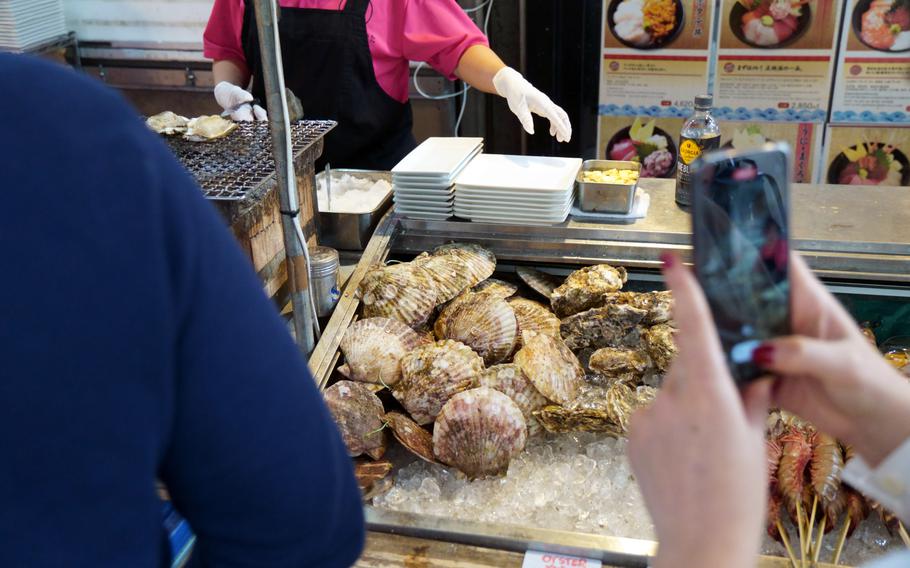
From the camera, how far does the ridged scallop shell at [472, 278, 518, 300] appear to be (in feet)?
6.52

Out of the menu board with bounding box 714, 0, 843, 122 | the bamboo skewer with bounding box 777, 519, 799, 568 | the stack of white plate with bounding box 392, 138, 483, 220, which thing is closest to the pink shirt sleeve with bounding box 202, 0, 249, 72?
the stack of white plate with bounding box 392, 138, 483, 220

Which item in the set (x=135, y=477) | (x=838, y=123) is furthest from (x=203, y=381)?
(x=838, y=123)

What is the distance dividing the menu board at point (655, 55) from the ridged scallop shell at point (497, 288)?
8.14 feet

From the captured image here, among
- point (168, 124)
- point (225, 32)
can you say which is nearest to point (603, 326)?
point (168, 124)

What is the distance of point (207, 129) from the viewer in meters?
2.01

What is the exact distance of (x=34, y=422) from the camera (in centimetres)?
64

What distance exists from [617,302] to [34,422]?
145 centimetres

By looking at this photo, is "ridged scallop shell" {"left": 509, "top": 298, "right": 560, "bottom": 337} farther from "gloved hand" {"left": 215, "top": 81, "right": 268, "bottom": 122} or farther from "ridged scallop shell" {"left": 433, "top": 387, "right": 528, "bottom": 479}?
"gloved hand" {"left": 215, "top": 81, "right": 268, "bottom": 122}

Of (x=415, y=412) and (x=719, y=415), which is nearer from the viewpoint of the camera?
(x=719, y=415)

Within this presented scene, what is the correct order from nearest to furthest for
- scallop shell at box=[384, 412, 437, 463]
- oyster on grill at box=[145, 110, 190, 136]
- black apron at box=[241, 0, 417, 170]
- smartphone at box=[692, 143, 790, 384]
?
smartphone at box=[692, 143, 790, 384]
scallop shell at box=[384, 412, 437, 463]
oyster on grill at box=[145, 110, 190, 136]
black apron at box=[241, 0, 417, 170]

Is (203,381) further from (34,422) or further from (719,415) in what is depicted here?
(719,415)

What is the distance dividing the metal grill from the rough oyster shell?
0.75 m

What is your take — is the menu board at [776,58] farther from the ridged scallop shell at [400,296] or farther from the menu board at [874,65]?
the ridged scallop shell at [400,296]

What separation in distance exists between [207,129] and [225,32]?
1500 millimetres
